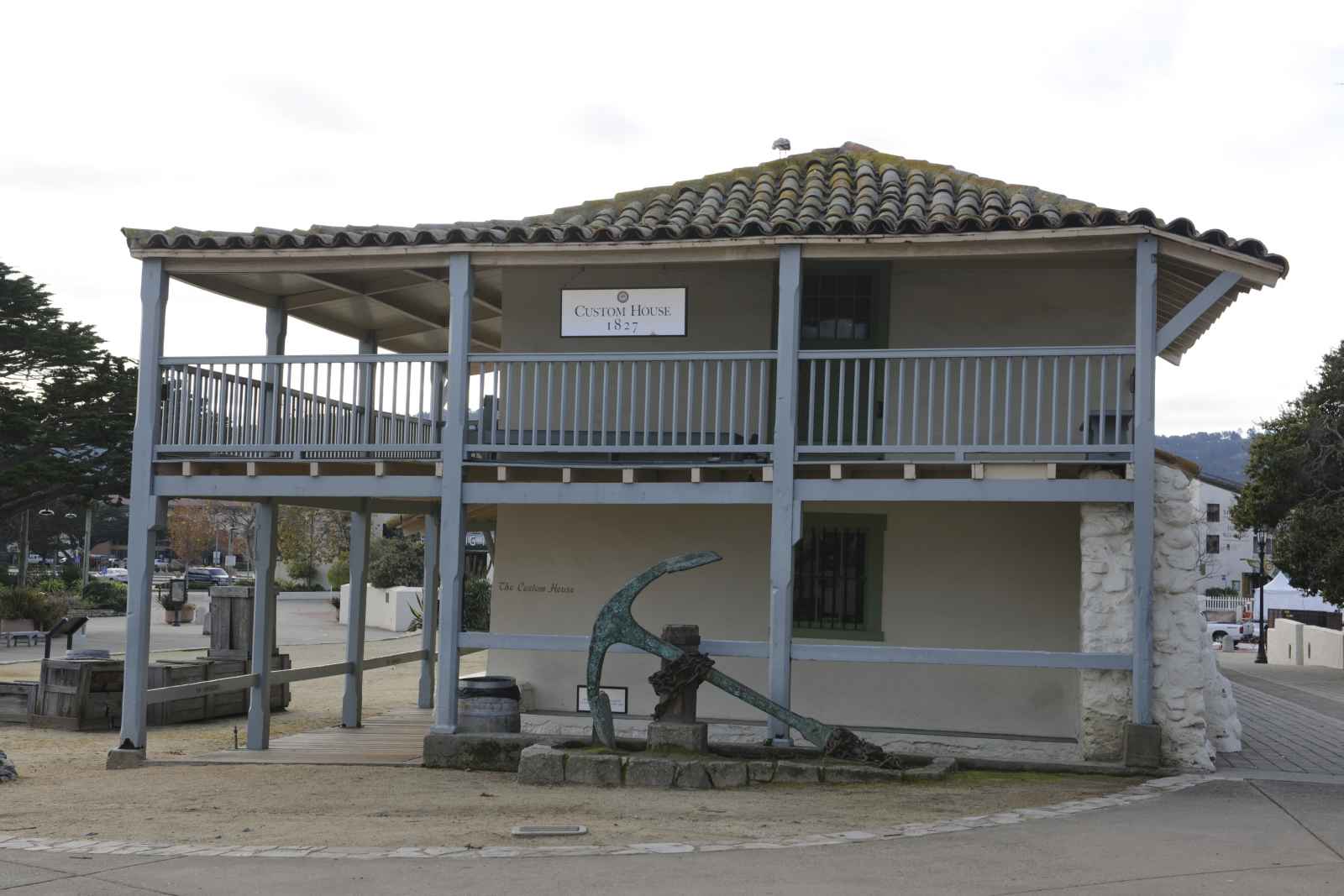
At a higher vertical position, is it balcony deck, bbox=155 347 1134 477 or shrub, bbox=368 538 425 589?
balcony deck, bbox=155 347 1134 477

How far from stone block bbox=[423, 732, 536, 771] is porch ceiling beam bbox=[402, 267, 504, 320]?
417 centimetres

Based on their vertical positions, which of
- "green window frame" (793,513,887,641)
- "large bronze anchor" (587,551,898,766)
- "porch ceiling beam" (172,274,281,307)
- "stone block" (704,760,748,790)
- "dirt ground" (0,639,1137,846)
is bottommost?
"dirt ground" (0,639,1137,846)

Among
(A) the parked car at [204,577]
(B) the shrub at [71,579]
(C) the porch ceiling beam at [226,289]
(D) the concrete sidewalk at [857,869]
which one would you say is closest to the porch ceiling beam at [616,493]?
(C) the porch ceiling beam at [226,289]

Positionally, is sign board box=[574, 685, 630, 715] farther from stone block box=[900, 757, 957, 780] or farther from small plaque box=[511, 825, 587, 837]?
small plaque box=[511, 825, 587, 837]

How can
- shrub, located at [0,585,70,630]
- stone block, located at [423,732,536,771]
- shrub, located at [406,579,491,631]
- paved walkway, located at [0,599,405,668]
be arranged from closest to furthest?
stone block, located at [423,732,536,771] → paved walkway, located at [0,599,405,668] → shrub, located at [0,585,70,630] → shrub, located at [406,579,491,631]

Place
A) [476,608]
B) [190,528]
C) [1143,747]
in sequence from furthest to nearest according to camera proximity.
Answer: [190,528], [476,608], [1143,747]

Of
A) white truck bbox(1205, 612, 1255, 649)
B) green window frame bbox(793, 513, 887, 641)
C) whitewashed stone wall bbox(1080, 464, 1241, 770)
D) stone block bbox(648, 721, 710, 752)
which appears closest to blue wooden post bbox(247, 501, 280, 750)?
stone block bbox(648, 721, 710, 752)

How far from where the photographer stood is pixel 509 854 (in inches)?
320

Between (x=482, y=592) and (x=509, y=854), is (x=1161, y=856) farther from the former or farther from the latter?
(x=482, y=592)

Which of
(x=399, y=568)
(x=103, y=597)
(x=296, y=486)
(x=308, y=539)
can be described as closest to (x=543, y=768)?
(x=296, y=486)

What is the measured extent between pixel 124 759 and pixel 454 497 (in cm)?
389

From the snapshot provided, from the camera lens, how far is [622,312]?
1259 centimetres

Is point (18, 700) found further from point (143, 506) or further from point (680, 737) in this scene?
point (680, 737)

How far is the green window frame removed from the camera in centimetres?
1395
